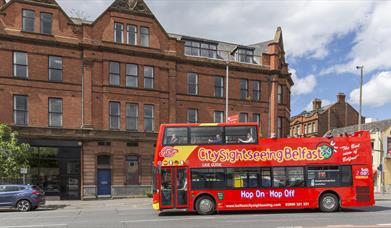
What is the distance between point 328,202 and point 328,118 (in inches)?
1746

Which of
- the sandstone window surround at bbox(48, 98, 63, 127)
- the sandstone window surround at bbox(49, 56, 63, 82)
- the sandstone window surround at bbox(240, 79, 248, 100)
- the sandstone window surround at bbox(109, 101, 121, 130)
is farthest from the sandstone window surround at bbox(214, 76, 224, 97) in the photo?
the sandstone window surround at bbox(48, 98, 63, 127)

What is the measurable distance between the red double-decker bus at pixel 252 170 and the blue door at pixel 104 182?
13.6m

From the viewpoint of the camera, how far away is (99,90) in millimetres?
30484

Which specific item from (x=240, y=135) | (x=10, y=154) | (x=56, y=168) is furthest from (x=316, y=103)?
(x=10, y=154)

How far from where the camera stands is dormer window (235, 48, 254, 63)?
3662 cm

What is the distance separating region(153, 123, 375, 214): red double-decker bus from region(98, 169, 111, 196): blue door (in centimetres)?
1355

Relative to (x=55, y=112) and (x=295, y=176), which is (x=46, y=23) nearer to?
(x=55, y=112)

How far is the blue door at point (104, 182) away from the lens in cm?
3013

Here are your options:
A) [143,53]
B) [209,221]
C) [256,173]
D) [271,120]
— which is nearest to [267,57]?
[271,120]

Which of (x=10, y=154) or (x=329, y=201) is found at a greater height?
(x=10, y=154)

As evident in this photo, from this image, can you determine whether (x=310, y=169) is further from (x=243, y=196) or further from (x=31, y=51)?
(x=31, y=51)

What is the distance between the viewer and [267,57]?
36906mm

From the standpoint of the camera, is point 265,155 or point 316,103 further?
point 316,103

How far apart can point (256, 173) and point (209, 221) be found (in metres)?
3.94
